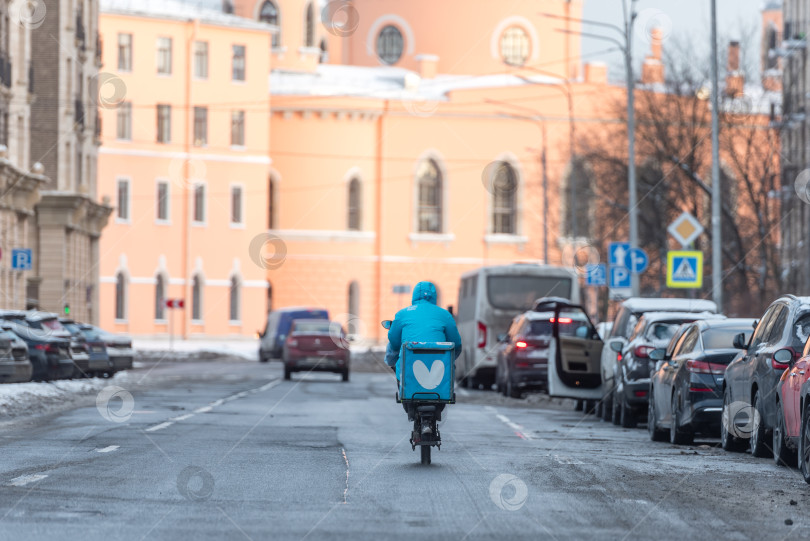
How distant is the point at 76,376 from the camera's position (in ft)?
116

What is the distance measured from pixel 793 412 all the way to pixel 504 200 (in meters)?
72.9

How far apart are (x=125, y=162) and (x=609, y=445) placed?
201 feet

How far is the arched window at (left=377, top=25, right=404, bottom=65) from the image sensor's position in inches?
3546

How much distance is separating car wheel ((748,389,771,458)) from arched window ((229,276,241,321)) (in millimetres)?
64367

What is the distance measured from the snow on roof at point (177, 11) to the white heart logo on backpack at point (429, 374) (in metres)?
64.4

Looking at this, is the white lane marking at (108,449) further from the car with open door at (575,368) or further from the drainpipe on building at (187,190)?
the drainpipe on building at (187,190)

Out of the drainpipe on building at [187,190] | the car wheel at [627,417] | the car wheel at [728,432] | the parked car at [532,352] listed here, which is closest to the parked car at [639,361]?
the car wheel at [627,417]

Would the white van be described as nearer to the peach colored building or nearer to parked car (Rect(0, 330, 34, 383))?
Result: parked car (Rect(0, 330, 34, 383))

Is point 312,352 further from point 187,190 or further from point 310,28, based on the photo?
point 310,28

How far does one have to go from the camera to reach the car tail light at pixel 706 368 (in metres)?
18.1

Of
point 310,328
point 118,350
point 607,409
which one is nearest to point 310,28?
point 310,328

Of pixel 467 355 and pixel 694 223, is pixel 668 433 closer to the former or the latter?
pixel 694 223

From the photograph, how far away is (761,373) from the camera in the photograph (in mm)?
15797

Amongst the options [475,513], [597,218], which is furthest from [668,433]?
[597,218]
